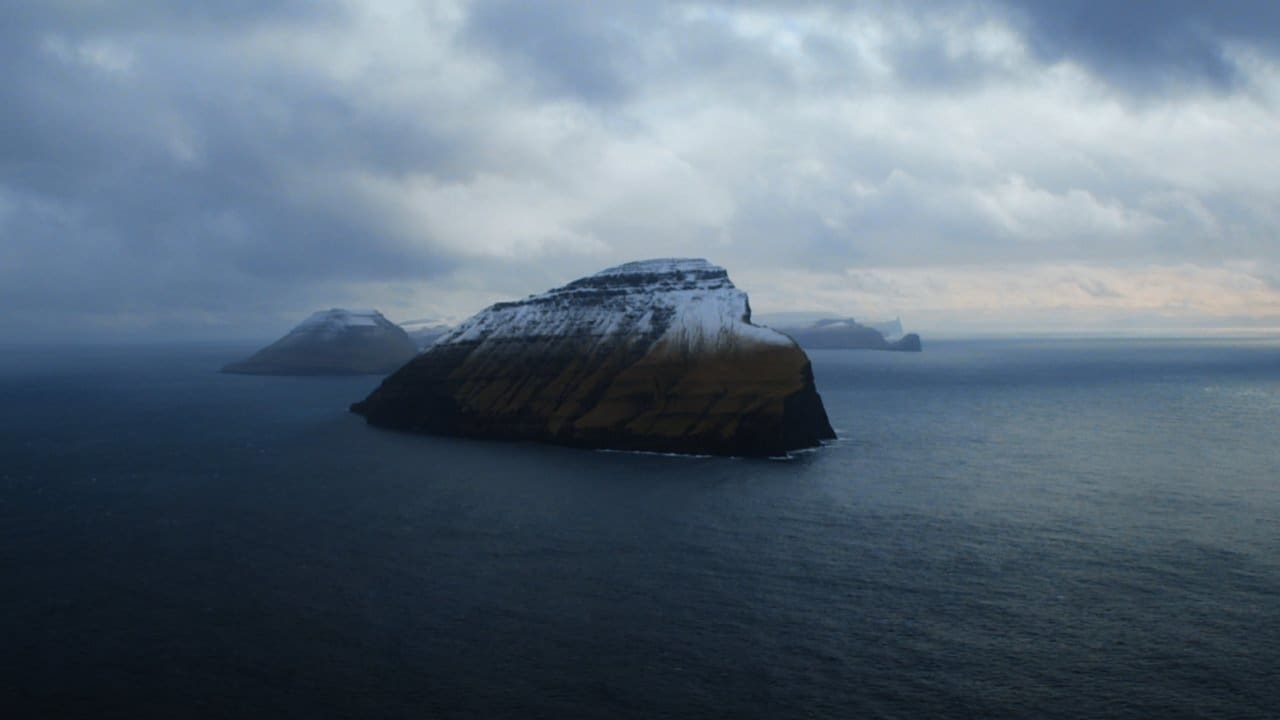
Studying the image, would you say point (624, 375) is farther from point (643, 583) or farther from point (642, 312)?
point (643, 583)

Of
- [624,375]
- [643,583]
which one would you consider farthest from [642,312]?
[643,583]

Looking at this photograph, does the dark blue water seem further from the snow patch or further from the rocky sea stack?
the snow patch

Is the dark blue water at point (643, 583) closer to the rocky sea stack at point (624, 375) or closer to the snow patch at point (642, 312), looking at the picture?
the rocky sea stack at point (624, 375)

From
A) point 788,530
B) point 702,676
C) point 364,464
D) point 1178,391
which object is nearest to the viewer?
point 702,676

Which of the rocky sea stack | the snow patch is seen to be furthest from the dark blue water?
the snow patch

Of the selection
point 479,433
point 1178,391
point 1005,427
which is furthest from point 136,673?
point 1178,391

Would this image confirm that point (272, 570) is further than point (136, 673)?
Yes

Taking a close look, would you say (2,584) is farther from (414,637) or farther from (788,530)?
(788,530)
